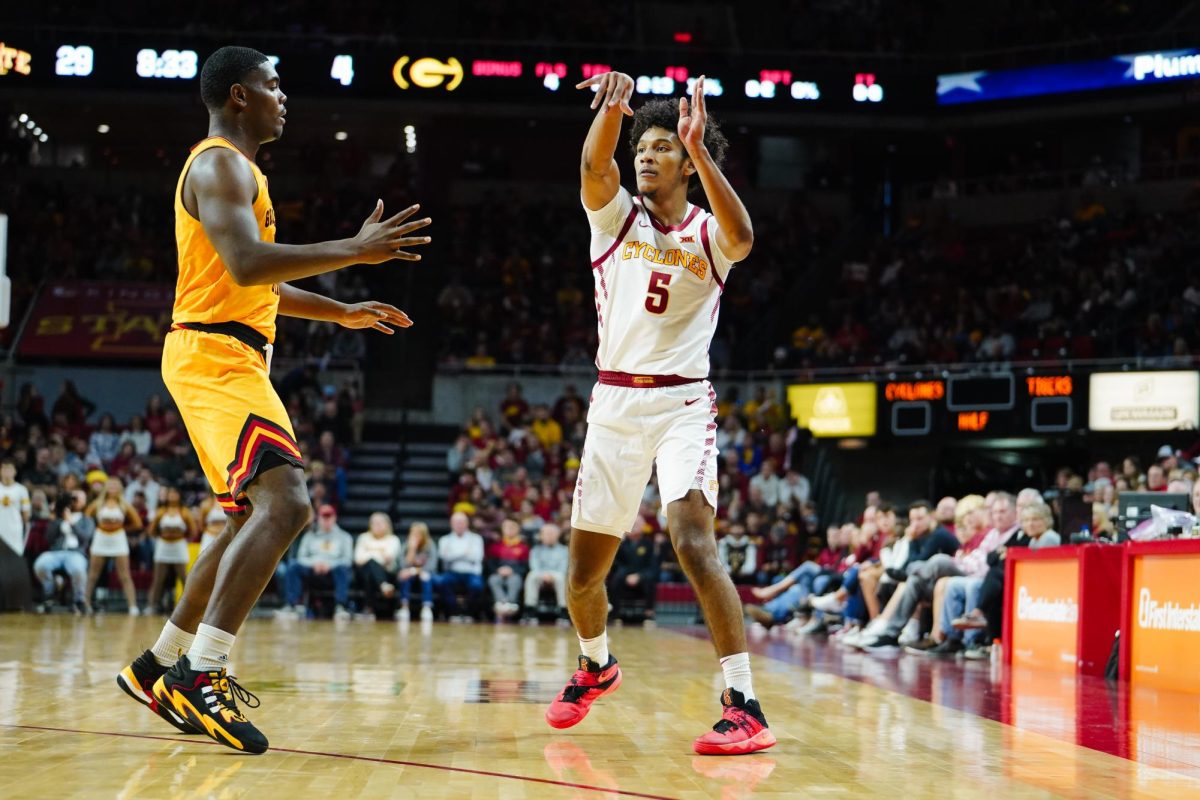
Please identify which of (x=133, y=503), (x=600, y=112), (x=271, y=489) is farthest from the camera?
(x=133, y=503)

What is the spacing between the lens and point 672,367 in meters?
5.37

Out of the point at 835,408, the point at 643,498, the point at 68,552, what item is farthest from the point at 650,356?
the point at 835,408

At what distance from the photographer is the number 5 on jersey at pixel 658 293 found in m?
5.37

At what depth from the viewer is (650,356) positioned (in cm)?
539

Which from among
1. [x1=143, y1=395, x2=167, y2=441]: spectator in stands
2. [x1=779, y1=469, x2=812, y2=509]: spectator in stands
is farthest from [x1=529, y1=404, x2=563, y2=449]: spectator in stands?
[x1=143, y1=395, x2=167, y2=441]: spectator in stands

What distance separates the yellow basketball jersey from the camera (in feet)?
15.6

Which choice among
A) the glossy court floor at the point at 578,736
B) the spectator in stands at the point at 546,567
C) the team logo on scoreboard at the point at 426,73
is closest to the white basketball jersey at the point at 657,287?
the glossy court floor at the point at 578,736

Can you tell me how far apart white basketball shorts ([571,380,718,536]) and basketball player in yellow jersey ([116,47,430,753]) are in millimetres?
1189

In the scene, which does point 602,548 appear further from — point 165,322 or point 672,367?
point 165,322

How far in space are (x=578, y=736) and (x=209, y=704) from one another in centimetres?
141

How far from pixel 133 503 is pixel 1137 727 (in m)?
14.0

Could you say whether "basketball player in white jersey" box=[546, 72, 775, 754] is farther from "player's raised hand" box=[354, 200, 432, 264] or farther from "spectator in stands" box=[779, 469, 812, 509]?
"spectator in stands" box=[779, 469, 812, 509]

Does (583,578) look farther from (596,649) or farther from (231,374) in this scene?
(231,374)

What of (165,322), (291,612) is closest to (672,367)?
(291,612)
